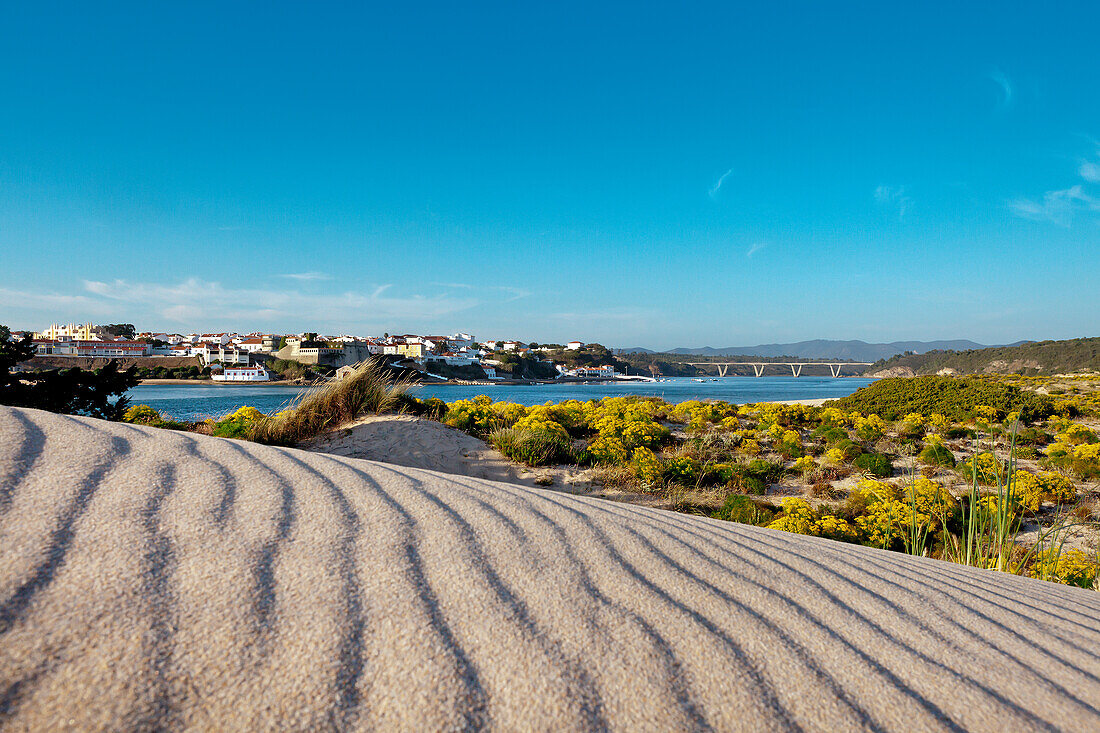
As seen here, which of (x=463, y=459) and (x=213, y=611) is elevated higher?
(x=213, y=611)

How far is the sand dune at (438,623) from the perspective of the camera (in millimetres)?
702

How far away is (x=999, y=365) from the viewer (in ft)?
108

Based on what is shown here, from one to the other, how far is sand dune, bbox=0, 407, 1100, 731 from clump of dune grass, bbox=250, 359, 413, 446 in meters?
3.91

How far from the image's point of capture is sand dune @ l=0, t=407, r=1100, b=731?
27.6 inches

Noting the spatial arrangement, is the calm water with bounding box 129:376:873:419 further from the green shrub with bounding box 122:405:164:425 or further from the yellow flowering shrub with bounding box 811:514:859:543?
the yellow flowering shrub with bounding box 811:514:859:543

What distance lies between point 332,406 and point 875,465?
Result: 6.52 metres

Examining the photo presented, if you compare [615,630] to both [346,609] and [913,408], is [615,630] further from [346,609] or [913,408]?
[913,408]

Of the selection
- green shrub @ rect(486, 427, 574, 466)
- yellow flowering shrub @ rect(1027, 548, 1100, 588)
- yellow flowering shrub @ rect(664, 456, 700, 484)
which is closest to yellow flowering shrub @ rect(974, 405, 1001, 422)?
yellow flowering shrub @ rect(664, 456, 700, 484)

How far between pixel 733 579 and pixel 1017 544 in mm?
4080

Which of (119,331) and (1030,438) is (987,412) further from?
(119,331)

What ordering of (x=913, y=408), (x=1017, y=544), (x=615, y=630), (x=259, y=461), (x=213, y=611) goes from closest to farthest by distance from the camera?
(x=213, y=611) < (x=615, y=630) < (x=259, y=461) < (x=1017, y=544) < (x=913, y=408)

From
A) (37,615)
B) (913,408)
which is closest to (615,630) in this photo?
(37,615)

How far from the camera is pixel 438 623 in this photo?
0.91 meters

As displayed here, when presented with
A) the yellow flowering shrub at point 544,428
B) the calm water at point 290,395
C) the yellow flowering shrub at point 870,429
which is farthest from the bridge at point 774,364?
the yellow flowering shrub at point 544,428
